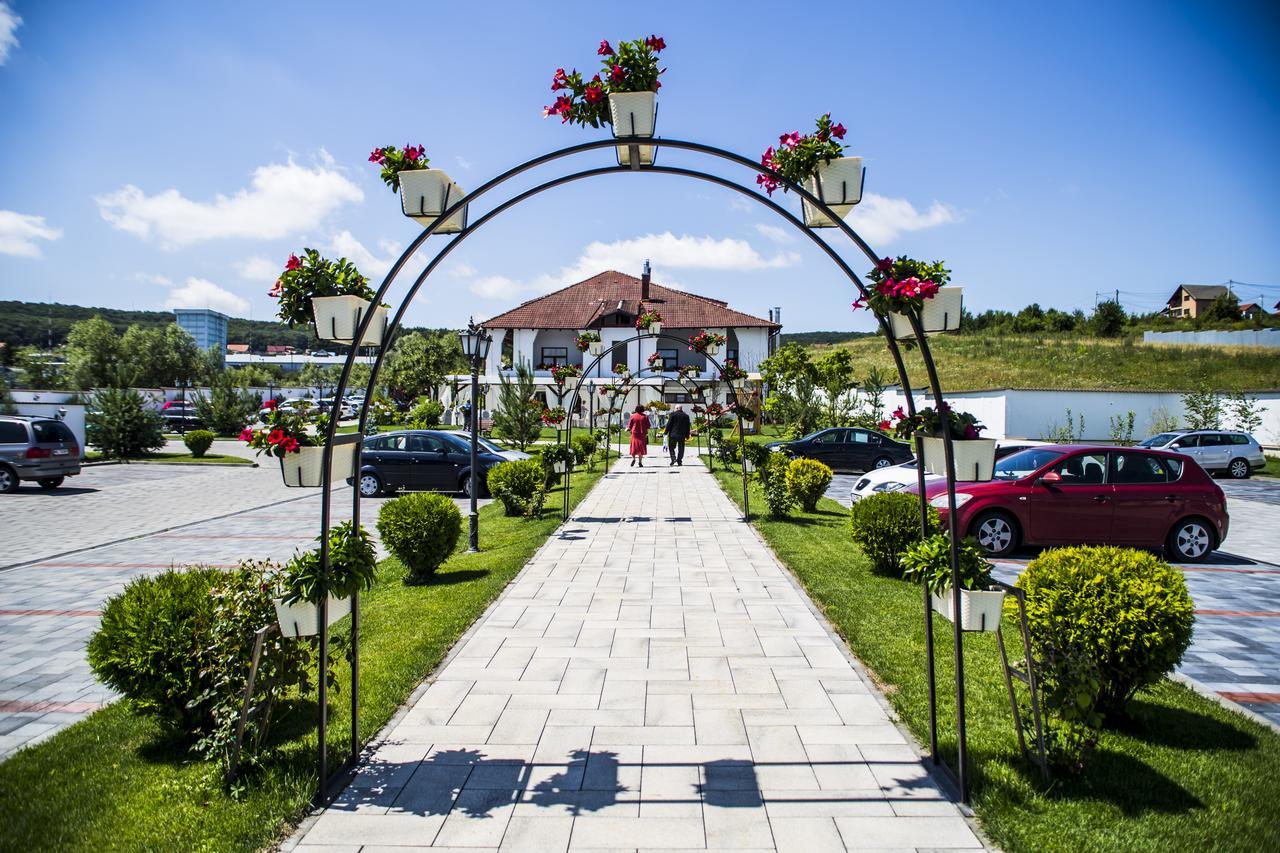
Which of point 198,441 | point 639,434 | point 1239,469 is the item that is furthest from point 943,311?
point 198,441

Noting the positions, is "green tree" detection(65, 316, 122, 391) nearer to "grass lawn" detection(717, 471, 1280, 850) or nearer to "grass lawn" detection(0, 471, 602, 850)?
"grass lawn" detection(0, 471, 602, 850)

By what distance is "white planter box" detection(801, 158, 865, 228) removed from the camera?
407 centimetres

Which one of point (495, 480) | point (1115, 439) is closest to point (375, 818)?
point (495, 480)

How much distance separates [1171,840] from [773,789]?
1.76 m

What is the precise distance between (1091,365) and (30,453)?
5343 centimetres

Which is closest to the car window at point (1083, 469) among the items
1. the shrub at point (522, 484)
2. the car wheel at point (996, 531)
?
the car wheel at point (996, 531)

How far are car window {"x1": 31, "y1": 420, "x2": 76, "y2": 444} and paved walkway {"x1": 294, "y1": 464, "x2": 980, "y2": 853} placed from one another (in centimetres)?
1617

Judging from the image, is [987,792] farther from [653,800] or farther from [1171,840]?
[653,800]

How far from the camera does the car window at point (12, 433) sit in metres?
17.2

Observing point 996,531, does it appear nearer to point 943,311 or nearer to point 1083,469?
point 1083,469

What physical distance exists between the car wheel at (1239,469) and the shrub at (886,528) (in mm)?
20552

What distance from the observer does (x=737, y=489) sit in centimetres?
1706

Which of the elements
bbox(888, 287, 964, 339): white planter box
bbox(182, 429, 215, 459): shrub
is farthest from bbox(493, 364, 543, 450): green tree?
bbox(888, 287, 964, 339): white planter box

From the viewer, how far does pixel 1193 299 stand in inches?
3711
